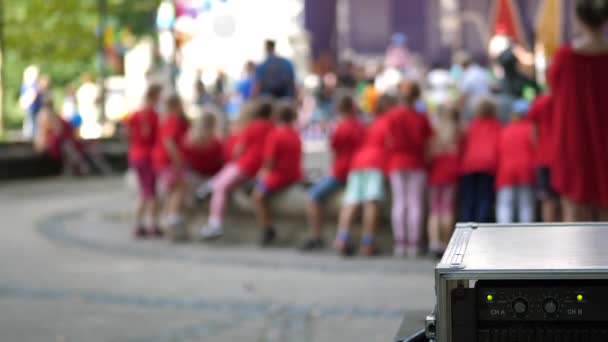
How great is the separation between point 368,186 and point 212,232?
6.36 ft

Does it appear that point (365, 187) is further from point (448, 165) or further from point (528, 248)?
point (528, 248)

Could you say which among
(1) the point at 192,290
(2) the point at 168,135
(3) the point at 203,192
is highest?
(2) the point at 168,135

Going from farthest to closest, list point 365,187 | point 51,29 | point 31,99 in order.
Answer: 1. point 51,29
2. point 31,99
3. point 365,187

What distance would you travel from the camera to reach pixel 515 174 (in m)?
10.8

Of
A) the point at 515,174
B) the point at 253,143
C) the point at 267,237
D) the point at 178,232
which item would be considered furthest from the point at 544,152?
the point at 178,232

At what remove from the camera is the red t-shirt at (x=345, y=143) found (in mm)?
11828

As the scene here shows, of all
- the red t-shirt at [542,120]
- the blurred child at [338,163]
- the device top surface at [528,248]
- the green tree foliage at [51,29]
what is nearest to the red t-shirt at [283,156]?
the blurred child at [338,163]

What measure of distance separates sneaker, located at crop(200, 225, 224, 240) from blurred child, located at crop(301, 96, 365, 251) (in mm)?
1072

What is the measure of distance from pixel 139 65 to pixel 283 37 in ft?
34.3

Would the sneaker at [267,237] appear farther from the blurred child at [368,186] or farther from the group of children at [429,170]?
the blurred child at [368,186]

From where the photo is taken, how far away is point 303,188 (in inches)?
498

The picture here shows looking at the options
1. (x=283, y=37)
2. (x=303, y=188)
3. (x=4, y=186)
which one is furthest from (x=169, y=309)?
(x=283, y=37)

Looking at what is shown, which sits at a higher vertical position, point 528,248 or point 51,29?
point 51,29

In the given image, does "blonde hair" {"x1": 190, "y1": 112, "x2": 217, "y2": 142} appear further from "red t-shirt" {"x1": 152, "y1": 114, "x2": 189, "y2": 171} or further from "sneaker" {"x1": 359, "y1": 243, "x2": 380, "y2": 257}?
"sneaker" {"x1": 359, "y1": 243, "x2": 380, "y2": 257}
